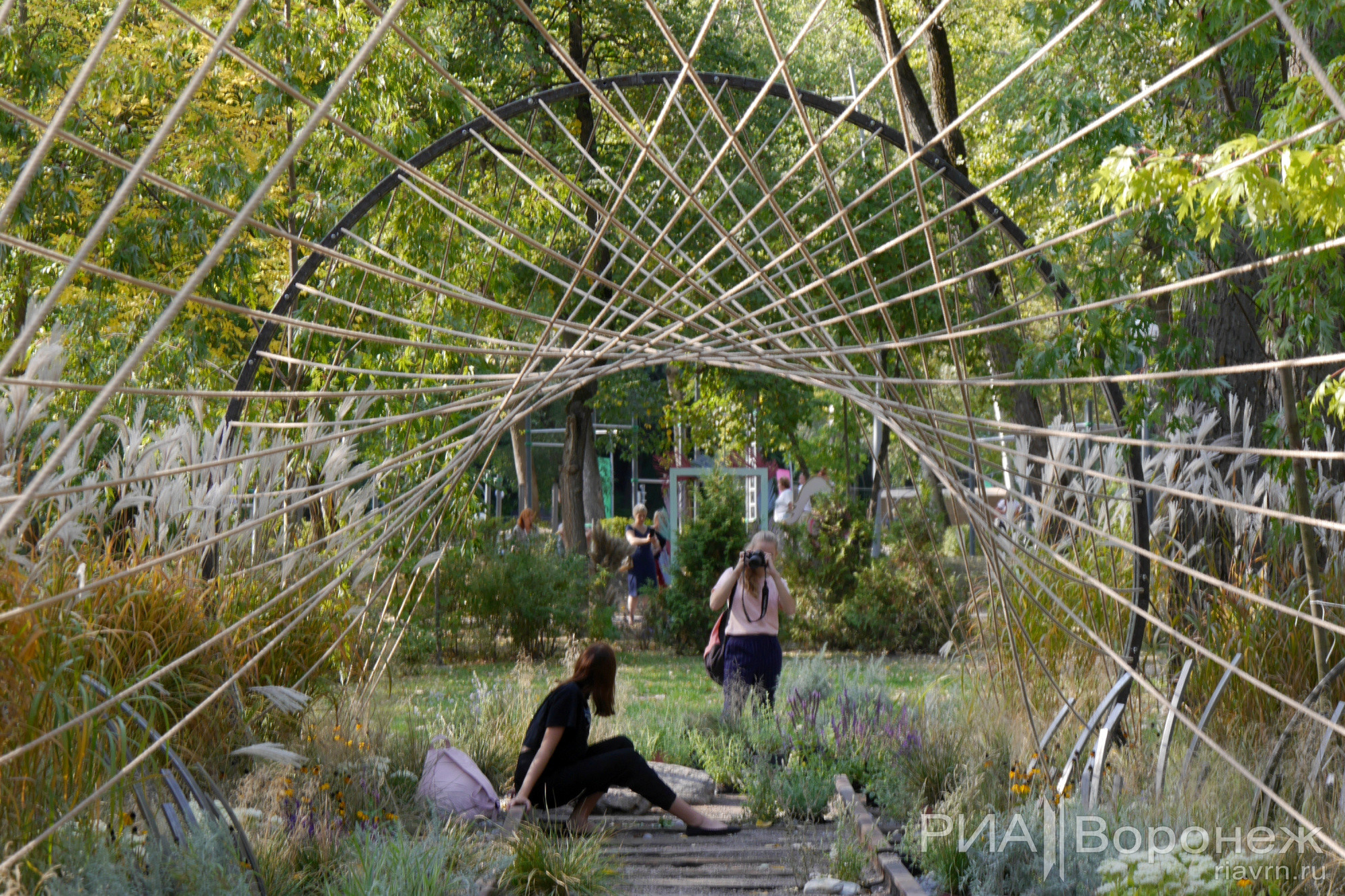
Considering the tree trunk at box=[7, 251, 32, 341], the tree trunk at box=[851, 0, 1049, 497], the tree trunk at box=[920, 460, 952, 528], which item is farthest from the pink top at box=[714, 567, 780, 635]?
the tree trunk at box=[7, 251, 32, 341]

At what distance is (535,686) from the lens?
28.0 ft

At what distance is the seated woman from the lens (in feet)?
18.6

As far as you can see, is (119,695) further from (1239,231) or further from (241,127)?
(241,127)

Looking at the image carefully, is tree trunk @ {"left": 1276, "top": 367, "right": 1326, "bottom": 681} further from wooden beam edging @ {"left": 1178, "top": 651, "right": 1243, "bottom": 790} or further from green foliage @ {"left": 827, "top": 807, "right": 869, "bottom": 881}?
green foliage @ {"left": 827, "top": 807, "right": 869, "bottom": 881}

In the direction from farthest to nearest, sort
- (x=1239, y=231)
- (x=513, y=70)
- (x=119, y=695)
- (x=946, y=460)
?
(x=513, y=70), (x=1239, y=231), (x=946, y=460), (x=119, y=695)

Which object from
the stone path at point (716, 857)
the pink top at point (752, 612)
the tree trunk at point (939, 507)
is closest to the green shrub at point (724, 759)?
the stone path at point (716, 857)

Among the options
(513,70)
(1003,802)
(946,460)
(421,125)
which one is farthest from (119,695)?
(513,70)

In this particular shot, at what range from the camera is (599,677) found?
5.89m

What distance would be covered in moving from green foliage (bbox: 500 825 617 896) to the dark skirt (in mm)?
2739

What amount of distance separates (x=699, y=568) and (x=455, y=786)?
6937 mm

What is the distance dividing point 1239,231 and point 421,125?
5.78 meters

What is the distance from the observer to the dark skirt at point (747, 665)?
733 cm

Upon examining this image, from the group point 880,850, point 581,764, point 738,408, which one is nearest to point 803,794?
point 880,850

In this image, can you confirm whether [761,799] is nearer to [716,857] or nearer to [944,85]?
[716,857]
